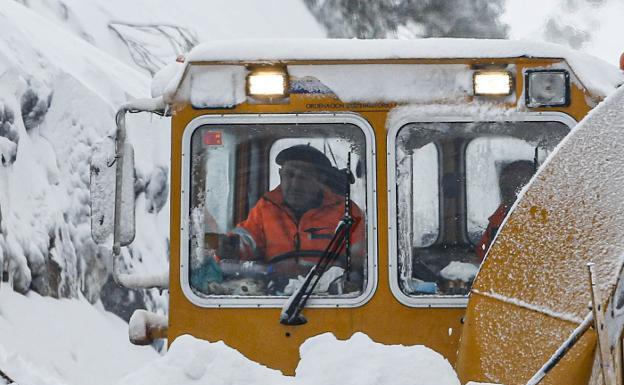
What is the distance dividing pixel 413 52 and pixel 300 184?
2.30ft

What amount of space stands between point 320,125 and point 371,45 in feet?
1.26

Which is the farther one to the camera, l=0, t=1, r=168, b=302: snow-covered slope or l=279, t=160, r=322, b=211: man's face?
l=0, t=1, r=168, b=302: snow-covered slope

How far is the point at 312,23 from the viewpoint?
41.0 meters

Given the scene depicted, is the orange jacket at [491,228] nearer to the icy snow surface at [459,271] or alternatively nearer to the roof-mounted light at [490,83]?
the icy snow surface at [459,271]

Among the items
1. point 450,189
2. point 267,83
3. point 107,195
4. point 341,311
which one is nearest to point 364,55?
point 267,83

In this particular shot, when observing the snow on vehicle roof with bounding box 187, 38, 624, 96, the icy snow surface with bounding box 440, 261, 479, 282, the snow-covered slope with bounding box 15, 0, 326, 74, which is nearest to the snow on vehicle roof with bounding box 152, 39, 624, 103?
the snow on vehicle roof with bounding box 187, 38, 624, 96

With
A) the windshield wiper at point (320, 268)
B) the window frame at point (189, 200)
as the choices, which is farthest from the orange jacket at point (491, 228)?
the windshield wiper at point (320, 268)

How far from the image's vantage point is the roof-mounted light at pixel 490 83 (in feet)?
14.6

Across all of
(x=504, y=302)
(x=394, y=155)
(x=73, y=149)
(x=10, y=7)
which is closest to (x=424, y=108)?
(x=394, y=155)

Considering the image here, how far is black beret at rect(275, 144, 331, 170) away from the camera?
445cm

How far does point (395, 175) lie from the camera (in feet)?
14.5

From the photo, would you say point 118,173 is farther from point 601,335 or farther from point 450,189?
point 601,335

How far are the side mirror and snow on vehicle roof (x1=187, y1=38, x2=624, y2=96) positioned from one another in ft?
1.69

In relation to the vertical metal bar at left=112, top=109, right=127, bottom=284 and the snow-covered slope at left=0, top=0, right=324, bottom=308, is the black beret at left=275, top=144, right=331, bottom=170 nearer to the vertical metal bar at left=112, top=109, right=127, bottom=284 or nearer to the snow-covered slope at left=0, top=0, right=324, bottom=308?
the vertical metal bar at left=112, top=109, right=127, bottom=284
